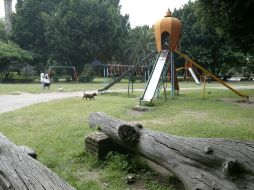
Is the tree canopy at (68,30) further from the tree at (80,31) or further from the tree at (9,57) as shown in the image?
the tree at (9,57)

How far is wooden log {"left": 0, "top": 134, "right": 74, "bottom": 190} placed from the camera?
296cm

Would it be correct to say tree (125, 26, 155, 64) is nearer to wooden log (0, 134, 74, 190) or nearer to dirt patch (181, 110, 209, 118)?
dirt patch (181, 110, 209, 118)

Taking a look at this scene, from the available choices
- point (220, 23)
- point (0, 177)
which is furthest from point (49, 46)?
point (0, 177)

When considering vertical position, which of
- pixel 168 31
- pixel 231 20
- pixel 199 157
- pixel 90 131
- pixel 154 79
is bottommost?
pixel 90 131

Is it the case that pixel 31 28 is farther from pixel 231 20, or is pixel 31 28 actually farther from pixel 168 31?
pixel 231 20

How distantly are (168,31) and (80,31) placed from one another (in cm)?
1985

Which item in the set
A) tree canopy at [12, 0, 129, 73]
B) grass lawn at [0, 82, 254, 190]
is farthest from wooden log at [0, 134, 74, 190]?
tree canopy at [12, 0, 129, 73]

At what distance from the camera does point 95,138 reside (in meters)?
6.07

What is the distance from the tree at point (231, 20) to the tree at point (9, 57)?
70.4 ft

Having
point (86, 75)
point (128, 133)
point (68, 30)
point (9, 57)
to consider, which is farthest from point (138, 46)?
point (128, 133)

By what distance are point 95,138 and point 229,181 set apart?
9.48ft

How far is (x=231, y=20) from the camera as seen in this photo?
15961mm

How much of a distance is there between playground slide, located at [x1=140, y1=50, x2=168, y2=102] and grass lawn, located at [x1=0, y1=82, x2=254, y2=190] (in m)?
0.58

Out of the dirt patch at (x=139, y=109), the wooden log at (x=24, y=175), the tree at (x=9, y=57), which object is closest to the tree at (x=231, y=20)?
the dirt patch at (x=139, y=109)
